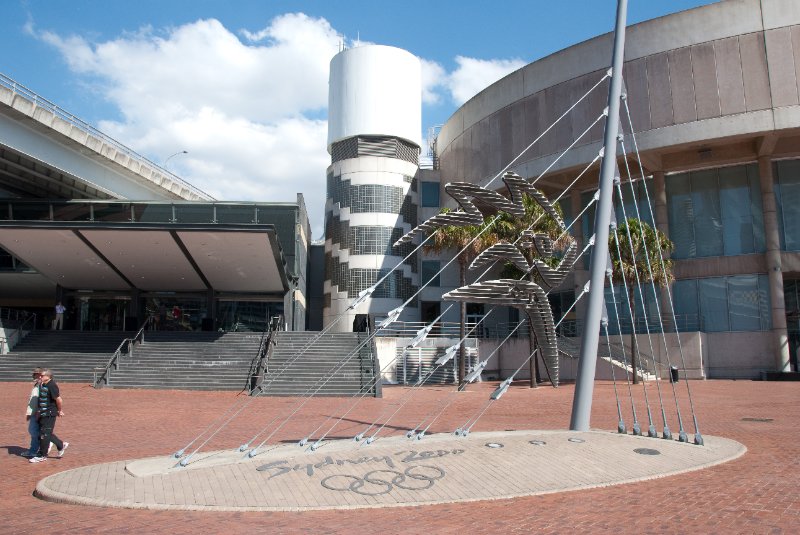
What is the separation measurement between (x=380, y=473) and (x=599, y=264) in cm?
710

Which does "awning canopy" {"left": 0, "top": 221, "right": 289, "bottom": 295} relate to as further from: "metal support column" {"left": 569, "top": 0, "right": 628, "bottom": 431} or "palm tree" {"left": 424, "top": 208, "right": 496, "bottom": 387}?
"metal support column" {"left": 569, "top": 0, "right": 628, "bottom": 431}

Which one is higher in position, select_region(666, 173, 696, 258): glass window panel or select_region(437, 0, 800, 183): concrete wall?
select_region(437, 0, 800, 183): concrete wall

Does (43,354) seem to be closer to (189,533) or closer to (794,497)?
(189,533)

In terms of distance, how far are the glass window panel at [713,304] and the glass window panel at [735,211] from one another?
2003 mm

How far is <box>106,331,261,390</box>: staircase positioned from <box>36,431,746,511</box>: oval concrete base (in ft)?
57.3

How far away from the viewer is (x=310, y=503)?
858cm

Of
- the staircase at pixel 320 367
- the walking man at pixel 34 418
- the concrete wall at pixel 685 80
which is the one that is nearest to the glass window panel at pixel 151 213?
the staircase at pixel 320 367

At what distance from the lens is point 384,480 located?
9.70 meters

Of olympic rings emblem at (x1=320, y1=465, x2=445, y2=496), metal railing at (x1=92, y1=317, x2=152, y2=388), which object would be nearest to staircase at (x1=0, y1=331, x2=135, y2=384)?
metal railing at (x1=92, y1=317, x2=152, y2=388)

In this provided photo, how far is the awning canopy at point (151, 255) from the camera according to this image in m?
30.8

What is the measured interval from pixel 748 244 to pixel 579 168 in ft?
34.6

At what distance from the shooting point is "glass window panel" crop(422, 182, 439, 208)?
2145 inches

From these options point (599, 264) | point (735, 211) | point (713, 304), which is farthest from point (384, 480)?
point (735, 211)

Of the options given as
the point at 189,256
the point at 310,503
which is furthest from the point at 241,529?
the point at 189,256
